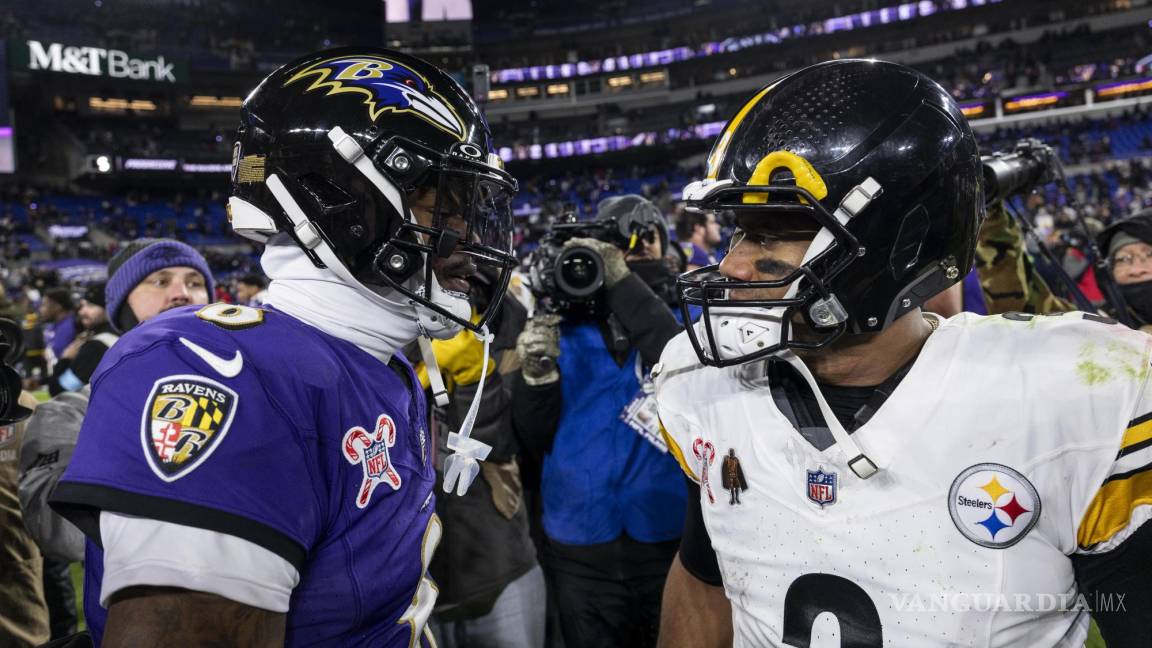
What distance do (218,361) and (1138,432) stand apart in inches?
57.8

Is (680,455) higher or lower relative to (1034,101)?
lower

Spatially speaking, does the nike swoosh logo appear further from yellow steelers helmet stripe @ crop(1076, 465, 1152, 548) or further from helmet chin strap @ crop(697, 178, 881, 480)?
yellow steelers helmet stripe @ crop(1076, 465, 1152, 548)

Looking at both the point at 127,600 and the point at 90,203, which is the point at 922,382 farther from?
the point at 90,203

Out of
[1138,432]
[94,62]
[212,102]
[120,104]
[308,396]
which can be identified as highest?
[94,62]

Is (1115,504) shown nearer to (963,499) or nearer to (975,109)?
(963,499)

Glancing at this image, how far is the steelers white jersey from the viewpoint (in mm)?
1173

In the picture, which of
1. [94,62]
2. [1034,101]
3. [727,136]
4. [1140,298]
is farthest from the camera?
[94,62]

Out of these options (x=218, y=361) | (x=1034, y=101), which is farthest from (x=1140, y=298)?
(x=1034, y=101)

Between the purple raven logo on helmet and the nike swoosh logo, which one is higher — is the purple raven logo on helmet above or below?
above

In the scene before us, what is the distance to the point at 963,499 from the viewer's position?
1.22 meters

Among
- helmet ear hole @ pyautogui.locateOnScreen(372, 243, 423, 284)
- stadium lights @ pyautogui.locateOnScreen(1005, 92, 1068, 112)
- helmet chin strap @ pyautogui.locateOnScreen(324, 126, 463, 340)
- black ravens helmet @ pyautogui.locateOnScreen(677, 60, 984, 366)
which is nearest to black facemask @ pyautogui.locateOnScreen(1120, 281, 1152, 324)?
black ravens helmet @ pyautogui.locateOnScreen(677, 60, 984, 366)

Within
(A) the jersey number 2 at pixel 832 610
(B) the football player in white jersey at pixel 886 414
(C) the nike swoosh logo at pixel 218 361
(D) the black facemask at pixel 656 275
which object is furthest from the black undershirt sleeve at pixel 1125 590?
(D) the black facemask at pixel 656 275

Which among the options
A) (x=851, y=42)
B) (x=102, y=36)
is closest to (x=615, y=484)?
(x=851, y=42)

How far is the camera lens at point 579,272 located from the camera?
100 inches
